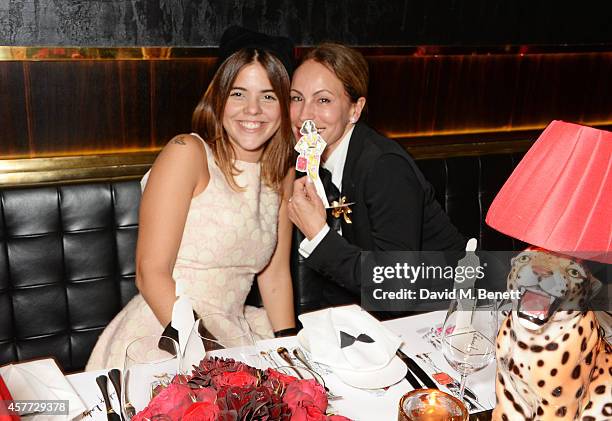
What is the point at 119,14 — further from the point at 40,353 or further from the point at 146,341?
the point at 146,341

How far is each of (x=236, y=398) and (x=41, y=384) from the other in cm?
70

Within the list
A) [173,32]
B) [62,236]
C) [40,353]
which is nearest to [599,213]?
[62,236]

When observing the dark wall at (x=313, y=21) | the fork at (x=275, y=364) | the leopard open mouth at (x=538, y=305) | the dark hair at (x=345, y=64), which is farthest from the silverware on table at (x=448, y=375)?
the dark wall at (x=313, y=21)

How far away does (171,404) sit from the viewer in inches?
28.4

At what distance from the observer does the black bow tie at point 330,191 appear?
2.34 metres

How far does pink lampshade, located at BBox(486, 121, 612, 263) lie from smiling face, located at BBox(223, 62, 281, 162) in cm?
128

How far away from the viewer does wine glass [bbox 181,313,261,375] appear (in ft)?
2.96

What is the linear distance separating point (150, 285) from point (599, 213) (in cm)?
147

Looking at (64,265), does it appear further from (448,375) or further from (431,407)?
(431,407)

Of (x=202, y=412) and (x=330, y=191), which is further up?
(x=202, y=412)

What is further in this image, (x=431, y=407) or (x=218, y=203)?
(x=218, y=203)

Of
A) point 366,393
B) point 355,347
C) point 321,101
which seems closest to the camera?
point 366,393

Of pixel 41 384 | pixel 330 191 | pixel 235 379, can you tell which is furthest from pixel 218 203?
pixel 235 379

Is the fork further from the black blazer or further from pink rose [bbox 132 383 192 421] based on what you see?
the black blazer
